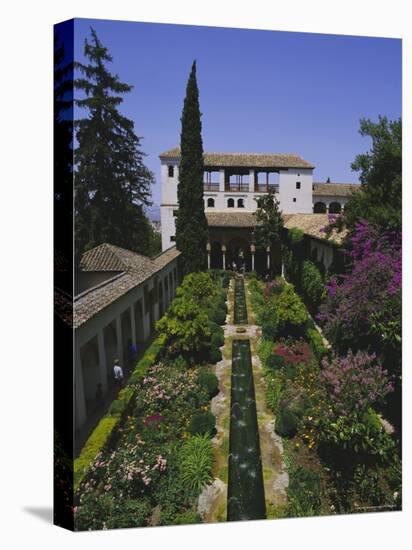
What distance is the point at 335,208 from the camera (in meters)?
14.0

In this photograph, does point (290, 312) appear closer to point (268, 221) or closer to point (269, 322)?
point (269, 322)

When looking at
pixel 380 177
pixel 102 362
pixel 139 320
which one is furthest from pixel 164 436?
pixel 380 177

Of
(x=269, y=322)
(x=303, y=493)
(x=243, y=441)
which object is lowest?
(x=303, y=493)

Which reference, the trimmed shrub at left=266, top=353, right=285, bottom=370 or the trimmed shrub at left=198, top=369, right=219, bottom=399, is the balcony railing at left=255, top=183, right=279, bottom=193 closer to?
the trimmed shrub at left=266, top=353, right=285, bottom=370

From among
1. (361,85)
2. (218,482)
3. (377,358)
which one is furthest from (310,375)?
(361,85)

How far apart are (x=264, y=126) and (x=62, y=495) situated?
8057 mm

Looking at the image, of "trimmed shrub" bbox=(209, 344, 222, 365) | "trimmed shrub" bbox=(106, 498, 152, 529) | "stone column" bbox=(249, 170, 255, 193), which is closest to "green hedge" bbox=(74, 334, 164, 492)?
"trimmed shrub" bbox=(106, 498, 152, 529)

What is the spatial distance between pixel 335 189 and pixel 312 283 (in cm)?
230

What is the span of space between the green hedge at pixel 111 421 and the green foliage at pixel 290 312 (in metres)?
3.15

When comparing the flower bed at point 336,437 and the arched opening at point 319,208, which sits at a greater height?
the arched opening at point 319,208

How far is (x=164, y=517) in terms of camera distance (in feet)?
35.7

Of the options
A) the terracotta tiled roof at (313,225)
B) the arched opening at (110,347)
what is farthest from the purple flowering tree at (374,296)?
the arched opening at (110,347)

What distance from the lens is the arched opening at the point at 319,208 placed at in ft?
47.2

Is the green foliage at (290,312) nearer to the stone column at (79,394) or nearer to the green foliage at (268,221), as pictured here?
the green foliage at (268,221)
